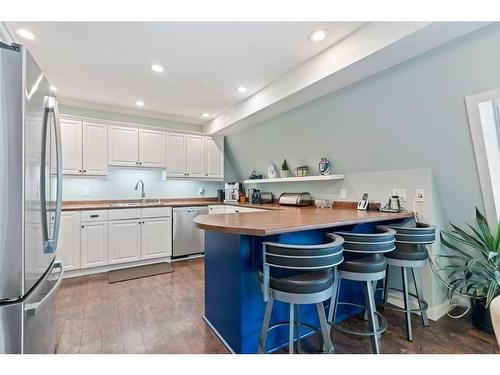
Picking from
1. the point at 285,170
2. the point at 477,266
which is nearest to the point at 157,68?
the point at 285,170

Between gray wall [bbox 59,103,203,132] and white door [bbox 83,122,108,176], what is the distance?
0.33 meters

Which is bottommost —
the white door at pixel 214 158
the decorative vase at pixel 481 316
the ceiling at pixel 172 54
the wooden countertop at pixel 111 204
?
the decorative vase at pixel 481 316

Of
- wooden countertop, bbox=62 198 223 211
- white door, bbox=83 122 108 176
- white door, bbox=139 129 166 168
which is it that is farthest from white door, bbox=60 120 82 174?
white door, bbox=139 129 166 168

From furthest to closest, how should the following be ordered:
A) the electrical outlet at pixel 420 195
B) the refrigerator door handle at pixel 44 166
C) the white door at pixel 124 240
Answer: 1. the white door at pixel 124 240
2. the electrical outlet at pixel 420 195
3. the refrigerator door handle at pixel 44 166

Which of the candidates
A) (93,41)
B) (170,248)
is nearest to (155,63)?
(93,41)

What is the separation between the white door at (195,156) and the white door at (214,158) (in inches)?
3.9

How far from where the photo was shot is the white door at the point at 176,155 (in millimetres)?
4262

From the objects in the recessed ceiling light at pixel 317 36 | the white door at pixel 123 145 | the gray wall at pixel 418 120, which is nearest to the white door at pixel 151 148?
the white door at pixel 123 145

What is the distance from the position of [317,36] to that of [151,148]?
306 centimetres

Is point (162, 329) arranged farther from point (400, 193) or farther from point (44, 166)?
point (400, 193)

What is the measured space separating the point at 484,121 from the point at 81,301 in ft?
13.1

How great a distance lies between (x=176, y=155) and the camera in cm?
432

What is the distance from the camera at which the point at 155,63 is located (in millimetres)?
2523

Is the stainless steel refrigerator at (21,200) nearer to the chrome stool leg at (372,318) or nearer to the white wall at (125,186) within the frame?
the chrome stool leg at (372,318)
